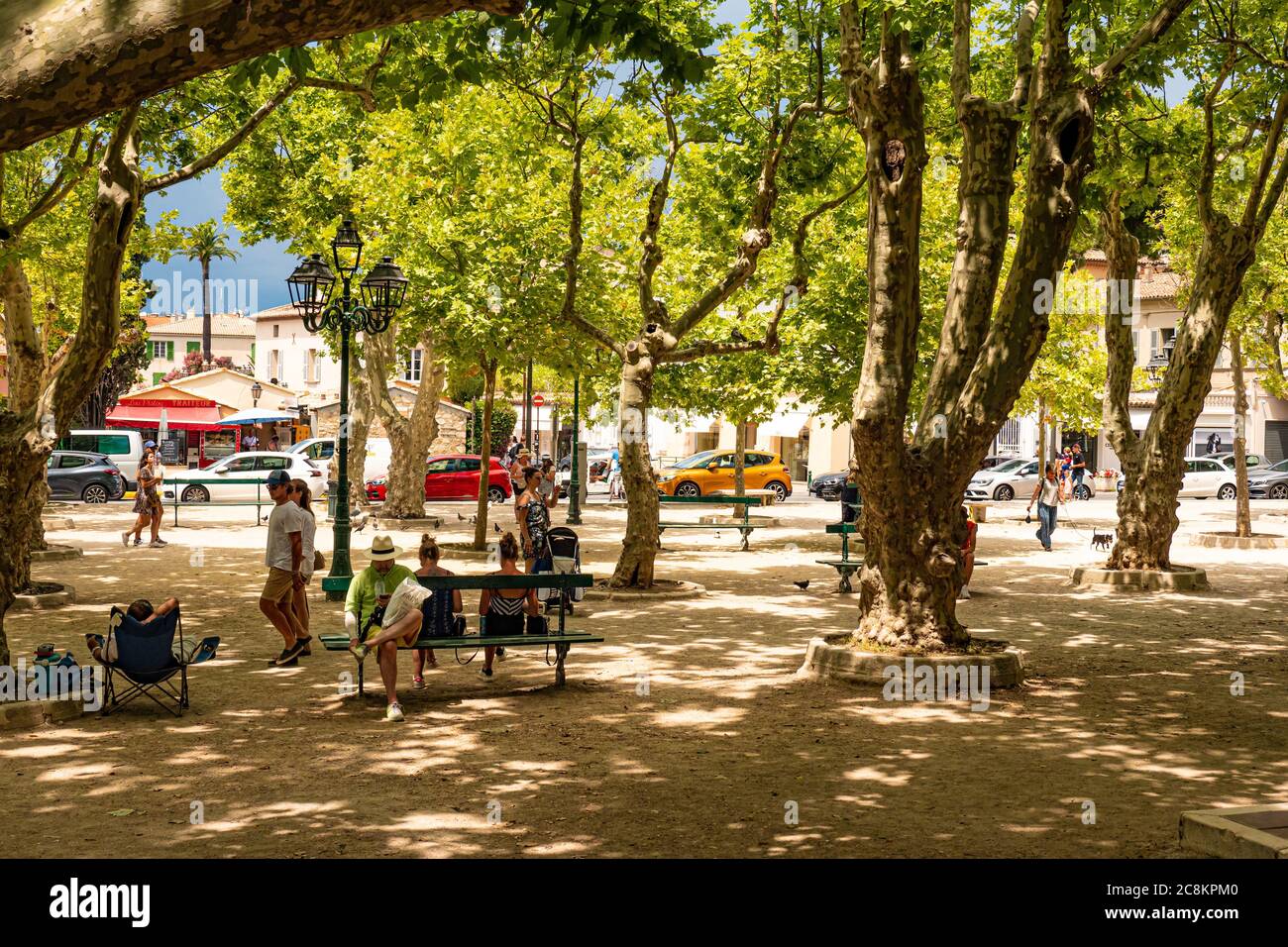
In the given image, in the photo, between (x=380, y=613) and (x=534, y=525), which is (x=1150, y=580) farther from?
(x=380, y=613)

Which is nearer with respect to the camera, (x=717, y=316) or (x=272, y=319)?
(x=717, y=316)

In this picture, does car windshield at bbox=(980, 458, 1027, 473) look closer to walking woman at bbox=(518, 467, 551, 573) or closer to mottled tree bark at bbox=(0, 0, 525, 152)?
walking woman at bbox=(518, 467, 551, 573)

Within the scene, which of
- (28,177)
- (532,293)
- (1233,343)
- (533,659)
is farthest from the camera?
→ (1233,343)

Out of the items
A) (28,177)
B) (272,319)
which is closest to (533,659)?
(28,177)

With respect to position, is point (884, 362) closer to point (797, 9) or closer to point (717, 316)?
point (797, 9)

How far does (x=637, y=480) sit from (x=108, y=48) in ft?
43.4

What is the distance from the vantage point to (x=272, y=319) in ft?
259

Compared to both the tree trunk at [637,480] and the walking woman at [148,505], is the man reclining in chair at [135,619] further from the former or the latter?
the walking woman at [148,505]

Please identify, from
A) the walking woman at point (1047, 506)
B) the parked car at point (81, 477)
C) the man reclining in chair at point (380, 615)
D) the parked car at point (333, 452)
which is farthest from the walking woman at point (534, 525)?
the parked car at point (81, 477)

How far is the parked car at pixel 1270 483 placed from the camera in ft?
149

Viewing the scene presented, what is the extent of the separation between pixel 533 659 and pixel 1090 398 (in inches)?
1078

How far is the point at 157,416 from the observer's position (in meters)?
56.6

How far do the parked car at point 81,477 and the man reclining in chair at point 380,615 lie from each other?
30.8 m

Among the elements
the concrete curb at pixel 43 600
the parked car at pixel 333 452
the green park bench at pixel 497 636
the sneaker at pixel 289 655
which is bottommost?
the sneaker at pixel 289 655
